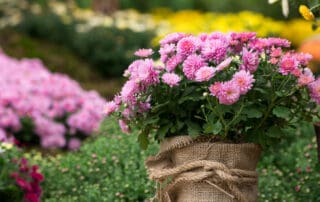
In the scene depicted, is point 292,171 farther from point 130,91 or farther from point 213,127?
point 130,91

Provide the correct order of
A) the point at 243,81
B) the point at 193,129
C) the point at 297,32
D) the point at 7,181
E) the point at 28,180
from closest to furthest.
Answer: the point at 243,81
the point at 193,129
the point at 7,181
the point at 28,180
the point at 297,32

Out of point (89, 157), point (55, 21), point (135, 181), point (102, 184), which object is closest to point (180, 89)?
point (135, 181)

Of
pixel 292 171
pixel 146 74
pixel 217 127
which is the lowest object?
pixel 292 171

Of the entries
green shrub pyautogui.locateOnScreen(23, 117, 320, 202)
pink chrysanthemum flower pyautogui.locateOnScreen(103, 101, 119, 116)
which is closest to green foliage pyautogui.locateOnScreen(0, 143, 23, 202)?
green shrub pyautogui.locateOnScreen(23, 117, 320, 202)

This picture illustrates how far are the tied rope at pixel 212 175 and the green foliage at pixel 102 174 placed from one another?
823 mm

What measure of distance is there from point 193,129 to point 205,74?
0.28m

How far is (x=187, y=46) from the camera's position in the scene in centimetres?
265

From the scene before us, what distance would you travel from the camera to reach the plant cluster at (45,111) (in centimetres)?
580

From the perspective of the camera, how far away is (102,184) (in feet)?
12.8

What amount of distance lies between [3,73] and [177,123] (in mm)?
4300

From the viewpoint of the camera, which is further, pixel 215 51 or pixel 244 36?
pixel 244 36

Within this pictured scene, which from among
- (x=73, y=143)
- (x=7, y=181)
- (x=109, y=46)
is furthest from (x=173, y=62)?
(x=109, y=46)

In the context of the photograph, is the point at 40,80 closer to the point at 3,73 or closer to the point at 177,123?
the point at 3,73

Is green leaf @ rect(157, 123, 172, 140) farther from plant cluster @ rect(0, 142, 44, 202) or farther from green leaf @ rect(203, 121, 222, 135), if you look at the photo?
plant cluster @ rect(0, 142, 44, 202)
